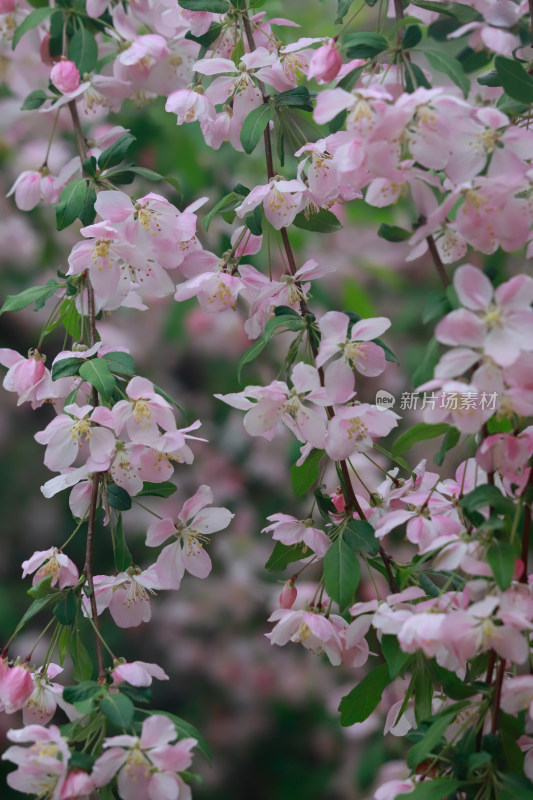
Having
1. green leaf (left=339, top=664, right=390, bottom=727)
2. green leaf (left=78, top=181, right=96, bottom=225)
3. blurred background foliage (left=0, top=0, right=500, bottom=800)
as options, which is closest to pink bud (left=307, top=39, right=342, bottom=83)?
green leaf (left=78, top=181, right=96, bottom=225)

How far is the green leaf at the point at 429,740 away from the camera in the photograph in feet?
2.64

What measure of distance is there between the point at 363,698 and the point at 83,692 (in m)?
0.29

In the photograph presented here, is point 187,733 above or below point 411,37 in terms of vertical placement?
below

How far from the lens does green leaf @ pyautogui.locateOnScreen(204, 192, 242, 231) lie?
3.16 ft

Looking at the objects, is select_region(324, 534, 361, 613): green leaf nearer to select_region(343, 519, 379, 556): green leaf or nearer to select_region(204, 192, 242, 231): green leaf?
select_region(343, 519, 379, 556): green leaf

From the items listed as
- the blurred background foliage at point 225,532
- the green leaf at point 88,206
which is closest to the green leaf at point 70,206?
the green leaf at point 88,206

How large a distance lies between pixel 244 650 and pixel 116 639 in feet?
1.49

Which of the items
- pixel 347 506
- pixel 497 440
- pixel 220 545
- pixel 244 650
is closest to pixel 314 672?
pixel 244 650

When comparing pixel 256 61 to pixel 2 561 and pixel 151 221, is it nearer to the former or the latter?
pixel 151 221

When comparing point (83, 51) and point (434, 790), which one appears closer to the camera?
point (434, 790)

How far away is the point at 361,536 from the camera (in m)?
0.92

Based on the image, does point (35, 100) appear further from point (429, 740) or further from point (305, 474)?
point (429, 740)

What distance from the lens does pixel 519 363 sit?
739 millimetres

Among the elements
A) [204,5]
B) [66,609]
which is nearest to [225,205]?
[204,5]
